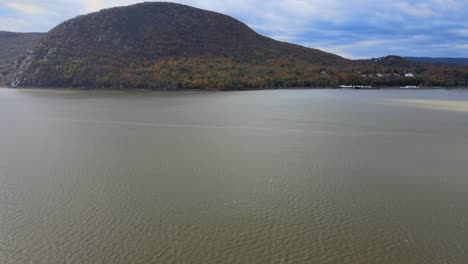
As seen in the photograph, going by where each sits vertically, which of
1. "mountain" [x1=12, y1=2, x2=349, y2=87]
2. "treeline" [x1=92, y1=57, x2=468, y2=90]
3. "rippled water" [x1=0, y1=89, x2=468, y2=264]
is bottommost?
"rippled water" [x1=0, y1=89, x2=468, y2=264]

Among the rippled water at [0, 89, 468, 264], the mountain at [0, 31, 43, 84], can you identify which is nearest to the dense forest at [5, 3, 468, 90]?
the mountain at [0, 31, 43, 84]

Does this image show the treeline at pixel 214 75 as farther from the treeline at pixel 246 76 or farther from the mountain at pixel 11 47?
the mountain at pixel 11 47

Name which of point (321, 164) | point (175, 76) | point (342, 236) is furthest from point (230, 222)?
point (175, 76)

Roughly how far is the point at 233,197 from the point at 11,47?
96.0 m

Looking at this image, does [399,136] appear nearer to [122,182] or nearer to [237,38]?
[122,182]

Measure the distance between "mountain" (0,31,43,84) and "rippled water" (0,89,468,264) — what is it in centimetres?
6438

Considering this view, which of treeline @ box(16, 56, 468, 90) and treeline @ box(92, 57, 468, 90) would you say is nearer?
treeline @ box(92, 57, 468, 90)

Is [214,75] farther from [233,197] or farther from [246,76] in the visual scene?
[233,197]

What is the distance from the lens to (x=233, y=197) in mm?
7359

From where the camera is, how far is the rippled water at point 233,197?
17.2ft

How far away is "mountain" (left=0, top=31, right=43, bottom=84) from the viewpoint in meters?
69.2

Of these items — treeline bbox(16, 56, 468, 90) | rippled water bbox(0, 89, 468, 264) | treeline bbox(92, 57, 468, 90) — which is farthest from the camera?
treeline bbox(16, 56, 468, 90)

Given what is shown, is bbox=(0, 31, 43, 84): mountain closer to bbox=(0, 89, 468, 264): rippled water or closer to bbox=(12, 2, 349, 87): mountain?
bbox=(12, 2, 349, 87): mountain

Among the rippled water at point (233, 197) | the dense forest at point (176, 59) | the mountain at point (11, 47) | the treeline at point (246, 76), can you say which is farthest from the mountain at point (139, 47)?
the rippled water at point (233, 197)
